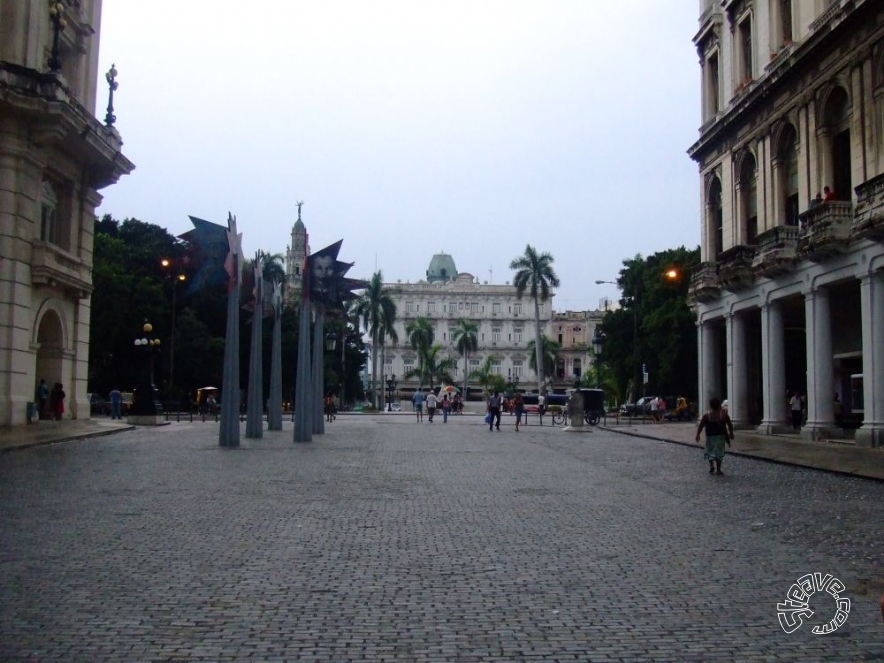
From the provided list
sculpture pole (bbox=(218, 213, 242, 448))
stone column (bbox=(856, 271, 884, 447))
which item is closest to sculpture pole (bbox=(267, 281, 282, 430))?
sculpture pole (bbox=(218, 213, 242, 448))

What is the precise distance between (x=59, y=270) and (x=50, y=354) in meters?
4.13

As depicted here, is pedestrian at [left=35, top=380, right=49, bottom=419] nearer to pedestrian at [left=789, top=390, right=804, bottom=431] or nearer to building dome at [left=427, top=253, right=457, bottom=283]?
pedestrian at [left=789, top=390, right=804, bottom=431]

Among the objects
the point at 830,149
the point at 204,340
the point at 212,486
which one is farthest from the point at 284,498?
the point at 204,340

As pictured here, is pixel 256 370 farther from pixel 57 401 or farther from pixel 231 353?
pixel 57 401

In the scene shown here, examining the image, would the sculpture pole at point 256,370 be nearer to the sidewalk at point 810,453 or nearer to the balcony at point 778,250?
the sidewalk at point 810,453

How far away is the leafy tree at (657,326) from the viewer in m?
55.5

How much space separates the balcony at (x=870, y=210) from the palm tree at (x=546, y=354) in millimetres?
103956

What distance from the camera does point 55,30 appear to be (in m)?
31.4

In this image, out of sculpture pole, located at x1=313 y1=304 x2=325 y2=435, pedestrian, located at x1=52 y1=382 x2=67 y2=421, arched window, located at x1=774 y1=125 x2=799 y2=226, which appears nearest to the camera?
arched window, located at x1=774 y1=125 x2=799 y2=226

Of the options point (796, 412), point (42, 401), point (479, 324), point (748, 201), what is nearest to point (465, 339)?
point (479, 324)

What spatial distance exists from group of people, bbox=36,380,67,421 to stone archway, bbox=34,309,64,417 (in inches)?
22.2

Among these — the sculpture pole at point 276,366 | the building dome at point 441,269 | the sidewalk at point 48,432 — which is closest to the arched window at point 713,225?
the sculpture pole at point 276,366

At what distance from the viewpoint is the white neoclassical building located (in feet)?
81.0

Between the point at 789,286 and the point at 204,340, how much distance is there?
142 ft
